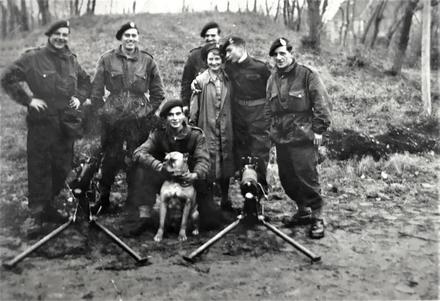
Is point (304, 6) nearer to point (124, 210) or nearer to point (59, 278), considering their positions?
point (124, 210)

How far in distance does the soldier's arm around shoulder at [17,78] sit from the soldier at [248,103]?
200cm

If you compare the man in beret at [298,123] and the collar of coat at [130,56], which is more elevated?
the collar of coat at [130,56]

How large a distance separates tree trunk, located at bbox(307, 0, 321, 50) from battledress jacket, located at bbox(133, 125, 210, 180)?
35.3 feet

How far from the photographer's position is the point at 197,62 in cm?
524

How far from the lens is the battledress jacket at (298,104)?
453 centimetres

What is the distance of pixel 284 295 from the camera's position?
334cm

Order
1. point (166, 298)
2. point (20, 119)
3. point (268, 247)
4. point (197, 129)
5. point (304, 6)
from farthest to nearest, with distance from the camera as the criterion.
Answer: point (304, 6) < point (20, 119) < point (197, 129) < point (268, 247) < point (166, 298)

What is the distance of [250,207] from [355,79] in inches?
414

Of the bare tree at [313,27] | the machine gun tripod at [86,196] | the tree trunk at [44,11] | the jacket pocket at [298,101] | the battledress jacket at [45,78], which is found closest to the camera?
the machine gun tripod at [86,196]

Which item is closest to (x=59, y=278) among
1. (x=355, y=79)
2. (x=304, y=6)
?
(x=355, y=79)

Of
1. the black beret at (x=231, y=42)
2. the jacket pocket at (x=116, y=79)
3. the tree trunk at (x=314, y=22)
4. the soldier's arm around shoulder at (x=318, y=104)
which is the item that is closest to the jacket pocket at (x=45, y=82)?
the jacket pocket at (x=116, y=79)

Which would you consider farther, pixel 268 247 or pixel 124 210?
pixel 124 210

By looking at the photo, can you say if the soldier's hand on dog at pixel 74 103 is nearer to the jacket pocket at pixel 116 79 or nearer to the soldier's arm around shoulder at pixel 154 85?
the jacket pocket at pixel 116 79

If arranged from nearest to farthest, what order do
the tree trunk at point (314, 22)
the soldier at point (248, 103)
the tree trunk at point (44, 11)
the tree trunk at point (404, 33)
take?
the soldier at point (248, 103), the tree trunk at point (44, 11), the tree trunk at point (404, 33), the tree trunk at point (314, 22)
